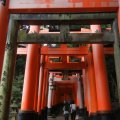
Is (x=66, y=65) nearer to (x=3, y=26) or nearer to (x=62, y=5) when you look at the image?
(x=62, y=5)

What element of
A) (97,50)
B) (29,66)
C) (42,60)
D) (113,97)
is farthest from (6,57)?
(113,97)

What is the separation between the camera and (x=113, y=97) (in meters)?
16.1

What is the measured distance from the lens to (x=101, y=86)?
10398mm

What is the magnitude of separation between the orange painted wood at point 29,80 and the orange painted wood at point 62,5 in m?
4.62

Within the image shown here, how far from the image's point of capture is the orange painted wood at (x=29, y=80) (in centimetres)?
1073

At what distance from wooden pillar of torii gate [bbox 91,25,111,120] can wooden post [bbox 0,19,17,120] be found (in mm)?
4720

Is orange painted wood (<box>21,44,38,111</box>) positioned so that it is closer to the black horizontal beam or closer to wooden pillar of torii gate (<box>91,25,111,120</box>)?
wooden pillar of torii gate (<box>91,25,111,120</box>)

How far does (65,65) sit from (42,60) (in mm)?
1584

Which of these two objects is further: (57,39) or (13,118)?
(13,118)

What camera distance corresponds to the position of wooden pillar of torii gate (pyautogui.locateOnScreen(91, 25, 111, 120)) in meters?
9.88

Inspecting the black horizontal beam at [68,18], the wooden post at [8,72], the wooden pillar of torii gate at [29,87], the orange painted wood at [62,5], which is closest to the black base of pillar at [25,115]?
the wooden pillar of torii gate at [29,87]

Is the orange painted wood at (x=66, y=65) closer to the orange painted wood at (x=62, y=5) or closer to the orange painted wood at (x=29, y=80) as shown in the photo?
the orange painted wood at (x=29, y=80)

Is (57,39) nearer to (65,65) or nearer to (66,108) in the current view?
(65,65)

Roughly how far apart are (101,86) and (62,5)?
16.5 ft
